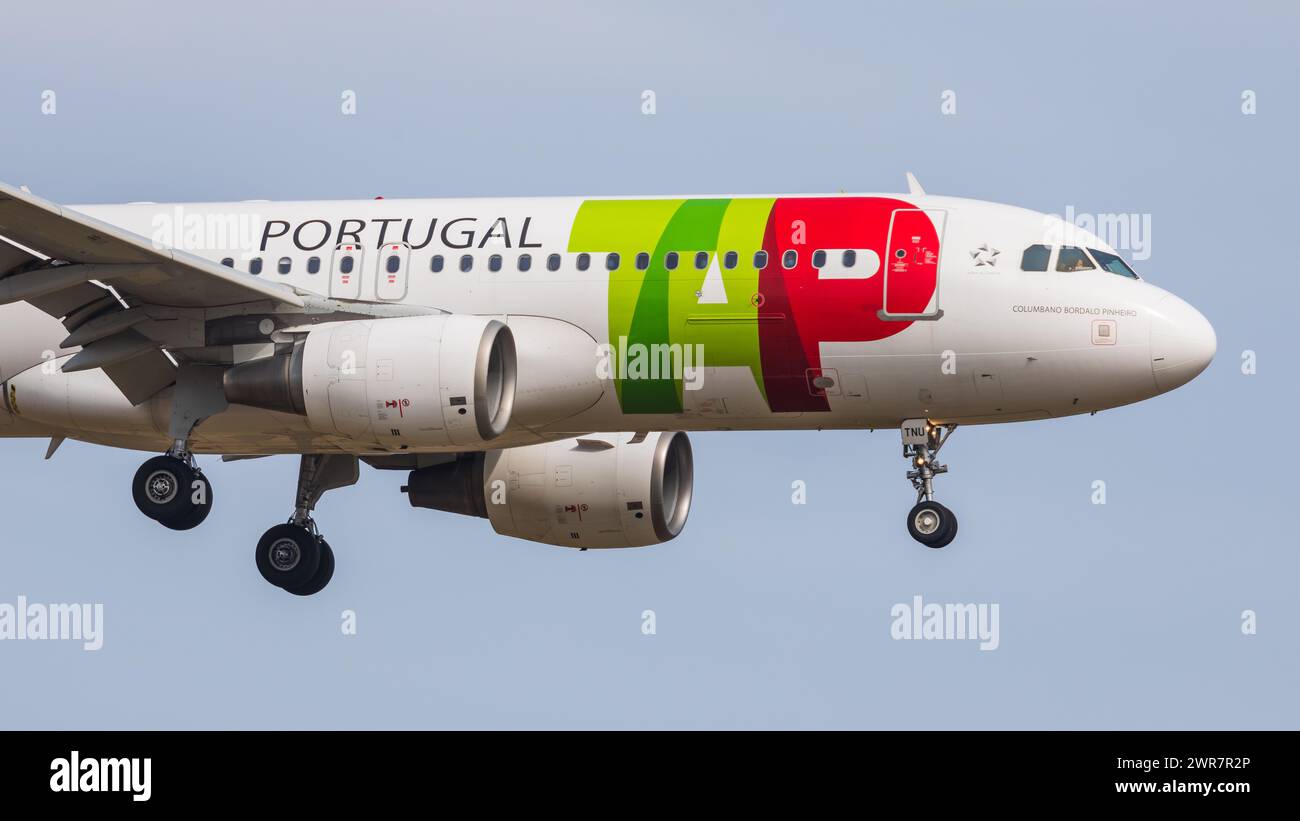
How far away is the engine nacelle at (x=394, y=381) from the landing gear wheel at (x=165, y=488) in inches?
79.5

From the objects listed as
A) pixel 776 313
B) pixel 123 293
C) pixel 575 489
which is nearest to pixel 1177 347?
pixel 776 313

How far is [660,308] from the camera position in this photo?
45.1m

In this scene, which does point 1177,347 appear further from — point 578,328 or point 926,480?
point 578,328

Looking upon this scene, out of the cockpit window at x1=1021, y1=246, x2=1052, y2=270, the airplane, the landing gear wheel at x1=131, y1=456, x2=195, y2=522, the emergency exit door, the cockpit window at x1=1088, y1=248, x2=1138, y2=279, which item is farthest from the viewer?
the landing gear wheel at x1=131, y1=456, x2=195, y2=522

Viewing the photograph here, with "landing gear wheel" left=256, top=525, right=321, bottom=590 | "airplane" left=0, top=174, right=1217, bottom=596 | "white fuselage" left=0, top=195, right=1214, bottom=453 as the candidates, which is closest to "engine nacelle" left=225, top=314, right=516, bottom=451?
"airplane" left=0, top=174, right=1217, bottom=596

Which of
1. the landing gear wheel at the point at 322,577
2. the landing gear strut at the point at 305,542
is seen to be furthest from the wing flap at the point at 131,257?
the landing gear wheel at the point at 322,577

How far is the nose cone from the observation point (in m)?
44.4

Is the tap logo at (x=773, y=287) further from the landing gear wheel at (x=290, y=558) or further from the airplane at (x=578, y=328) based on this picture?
the landing gear wheel at (x=290, y=558)

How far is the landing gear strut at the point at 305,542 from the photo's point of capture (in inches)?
1964

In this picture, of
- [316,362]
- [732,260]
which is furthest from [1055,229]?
[316,362]

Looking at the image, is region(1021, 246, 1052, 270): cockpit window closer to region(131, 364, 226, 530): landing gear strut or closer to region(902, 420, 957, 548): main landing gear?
region(902, 420, 957, 548): main landing gear

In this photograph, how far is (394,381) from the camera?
43750 millimetres

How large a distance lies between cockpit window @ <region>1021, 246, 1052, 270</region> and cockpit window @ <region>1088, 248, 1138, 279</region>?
764 mm

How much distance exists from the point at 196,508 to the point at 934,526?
11.3 m
